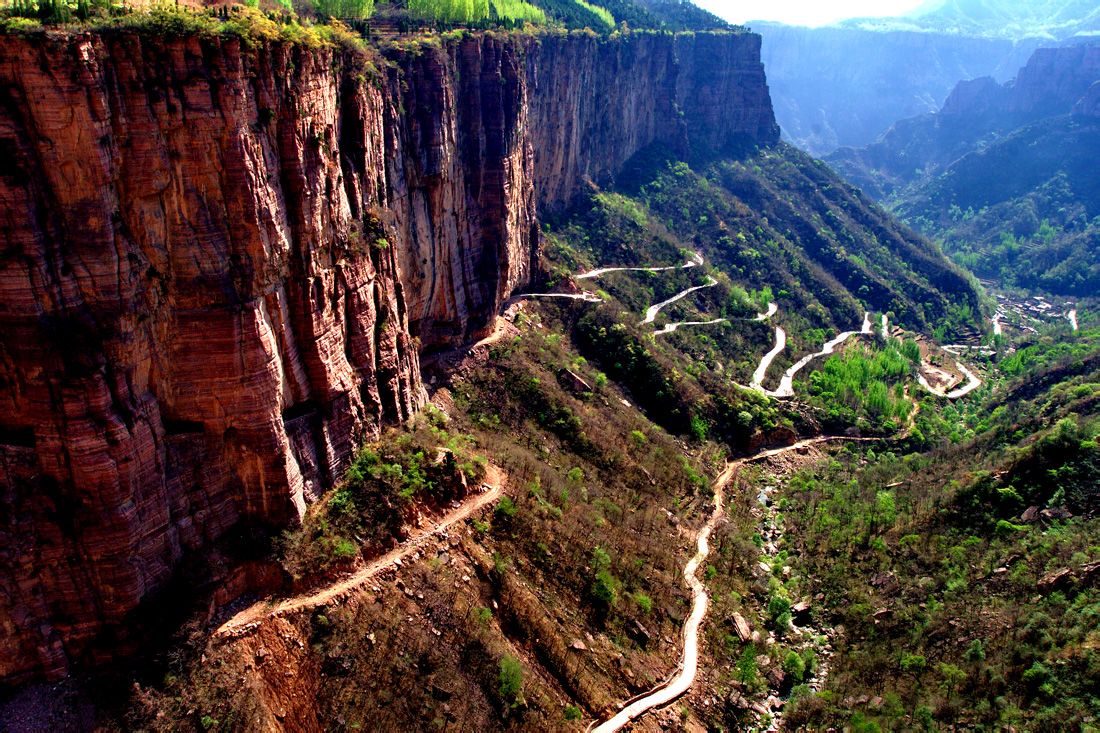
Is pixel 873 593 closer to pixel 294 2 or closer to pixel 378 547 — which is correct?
pixel 378 547

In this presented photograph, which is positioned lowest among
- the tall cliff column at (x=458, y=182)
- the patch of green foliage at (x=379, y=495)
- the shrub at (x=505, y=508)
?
the shrub at (x=505, y=508)

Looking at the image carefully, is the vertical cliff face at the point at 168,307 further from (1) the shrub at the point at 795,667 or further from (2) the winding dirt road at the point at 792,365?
(2) the winding dirt road at the point at 792,365

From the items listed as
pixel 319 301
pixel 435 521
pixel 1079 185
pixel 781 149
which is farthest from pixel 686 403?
pixel 1079 185

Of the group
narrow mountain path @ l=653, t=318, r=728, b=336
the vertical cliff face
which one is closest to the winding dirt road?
narrow mountain path @ l=653, t=318, r=728, b=336

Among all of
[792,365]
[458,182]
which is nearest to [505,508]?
[458,182]

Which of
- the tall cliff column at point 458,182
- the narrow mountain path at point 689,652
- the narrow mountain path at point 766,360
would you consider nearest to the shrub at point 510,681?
the narrow mountain path at point 689,652

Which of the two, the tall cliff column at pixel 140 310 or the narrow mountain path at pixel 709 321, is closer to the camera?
the tall cliff column at pixel 140 310
